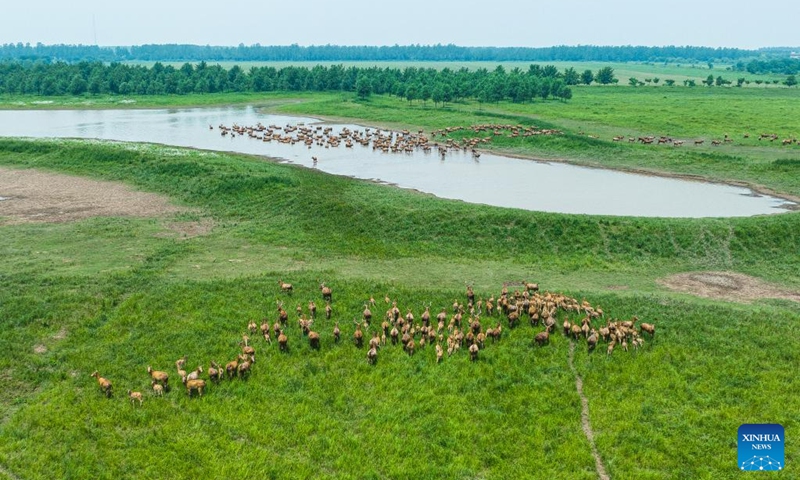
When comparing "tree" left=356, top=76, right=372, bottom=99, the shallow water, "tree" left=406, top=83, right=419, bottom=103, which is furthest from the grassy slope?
"tree" left=356, top=76, right=372, bottom=99

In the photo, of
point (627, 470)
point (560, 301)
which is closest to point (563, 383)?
point (627, 470)

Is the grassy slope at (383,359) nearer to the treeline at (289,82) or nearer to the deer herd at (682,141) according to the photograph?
the deer herd at (682,141)

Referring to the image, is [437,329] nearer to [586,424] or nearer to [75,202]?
[586,424]

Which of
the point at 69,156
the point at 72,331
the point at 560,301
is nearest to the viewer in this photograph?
the point at 72,331

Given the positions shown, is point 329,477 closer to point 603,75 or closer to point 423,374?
point 423,374

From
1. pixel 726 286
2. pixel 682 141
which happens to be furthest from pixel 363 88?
pixel 726 286
